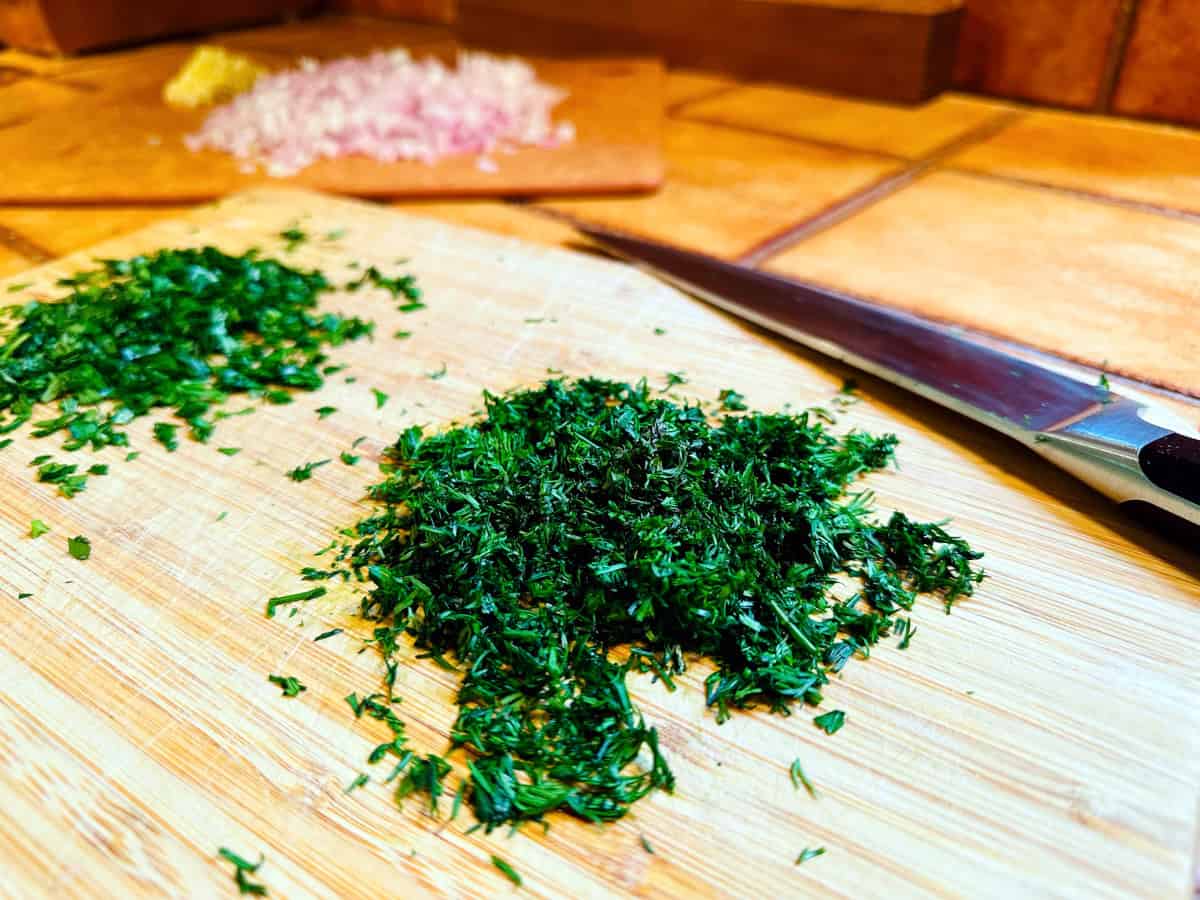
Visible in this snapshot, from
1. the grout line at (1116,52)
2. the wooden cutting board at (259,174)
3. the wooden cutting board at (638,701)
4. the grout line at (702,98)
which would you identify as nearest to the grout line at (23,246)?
the wooden cutting board at (259,174)

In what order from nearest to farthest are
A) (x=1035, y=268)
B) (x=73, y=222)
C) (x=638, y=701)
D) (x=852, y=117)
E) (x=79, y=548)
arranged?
(x=638, y=701) < (x=79, y=548) < (x=1035, y=268) < (x=73, y=222) < (x=852, y=117)

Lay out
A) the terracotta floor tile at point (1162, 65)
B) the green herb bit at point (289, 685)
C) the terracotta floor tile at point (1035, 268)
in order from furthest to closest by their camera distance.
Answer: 1. the terracotta floor tile at point (1162, 65)
2. the terracotta floor tile at point (1035, 268)
3. the green herb bit at point (289, 685)

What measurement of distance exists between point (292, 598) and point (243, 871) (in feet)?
0.83

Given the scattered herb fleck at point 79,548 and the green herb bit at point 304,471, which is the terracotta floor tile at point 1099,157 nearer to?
the green herb bit at point 304,471

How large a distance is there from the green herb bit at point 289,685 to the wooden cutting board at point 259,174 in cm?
104

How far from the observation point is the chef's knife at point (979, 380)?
0.80 metres

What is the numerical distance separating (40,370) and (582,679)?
795 mm

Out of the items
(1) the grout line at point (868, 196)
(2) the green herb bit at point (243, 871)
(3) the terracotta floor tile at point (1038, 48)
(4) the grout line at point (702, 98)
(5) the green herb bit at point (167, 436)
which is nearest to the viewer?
(2) the green herb bit at point (243, 871)

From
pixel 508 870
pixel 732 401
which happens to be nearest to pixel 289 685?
pixel 508 870

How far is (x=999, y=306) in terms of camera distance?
1190 millimetres

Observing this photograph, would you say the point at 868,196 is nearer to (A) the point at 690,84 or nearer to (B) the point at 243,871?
(A) the point at 690,84

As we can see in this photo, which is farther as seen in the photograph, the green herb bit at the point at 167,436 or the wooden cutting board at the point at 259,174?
the wooden cutting board at the point at 259,174

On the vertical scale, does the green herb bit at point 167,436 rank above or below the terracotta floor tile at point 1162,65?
below

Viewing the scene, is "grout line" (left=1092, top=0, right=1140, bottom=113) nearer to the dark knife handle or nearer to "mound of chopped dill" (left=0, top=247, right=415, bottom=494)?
the dark knife handle
